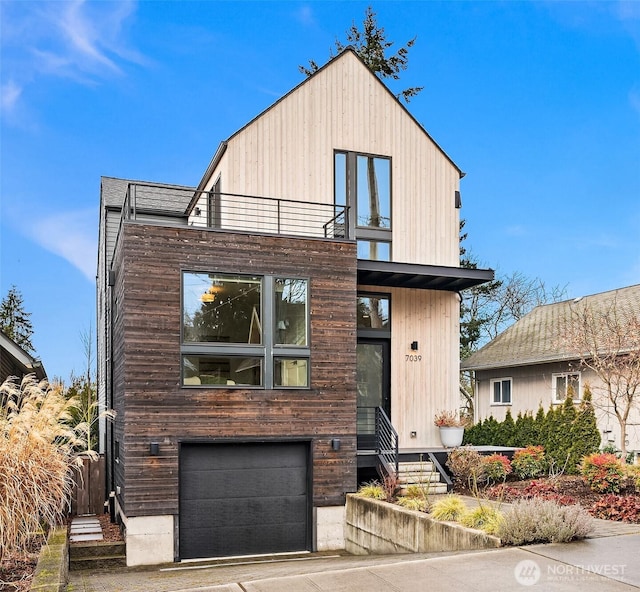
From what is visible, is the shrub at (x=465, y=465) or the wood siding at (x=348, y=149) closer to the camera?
the shrub at (x=465, y=465)

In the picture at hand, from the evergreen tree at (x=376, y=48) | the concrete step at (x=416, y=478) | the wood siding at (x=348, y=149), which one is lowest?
the concrete step at (x=416, y=478)

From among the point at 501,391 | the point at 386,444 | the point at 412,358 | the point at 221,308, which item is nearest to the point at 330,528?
the point at 386,444

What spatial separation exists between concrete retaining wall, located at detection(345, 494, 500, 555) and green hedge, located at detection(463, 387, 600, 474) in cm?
503

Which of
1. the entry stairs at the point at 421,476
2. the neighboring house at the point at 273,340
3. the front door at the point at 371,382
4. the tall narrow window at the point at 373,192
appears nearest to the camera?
the neighboring house at the point at 273,340

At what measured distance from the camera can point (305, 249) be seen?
1177cm

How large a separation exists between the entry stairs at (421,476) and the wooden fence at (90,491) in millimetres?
5944

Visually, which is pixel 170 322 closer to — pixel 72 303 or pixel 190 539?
pixel 190 539

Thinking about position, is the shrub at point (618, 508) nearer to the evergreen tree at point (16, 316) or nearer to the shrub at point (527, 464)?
the shrub at point (527, 464)

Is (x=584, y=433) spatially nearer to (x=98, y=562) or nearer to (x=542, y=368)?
(x=542, y=368)

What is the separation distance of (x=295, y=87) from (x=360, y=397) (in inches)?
260

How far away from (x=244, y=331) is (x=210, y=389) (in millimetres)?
1114

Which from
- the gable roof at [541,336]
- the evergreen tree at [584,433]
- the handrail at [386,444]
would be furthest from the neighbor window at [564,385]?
the handrail at [386,444]

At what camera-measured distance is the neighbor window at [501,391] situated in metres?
20.1

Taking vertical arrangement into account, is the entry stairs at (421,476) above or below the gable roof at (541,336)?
below
